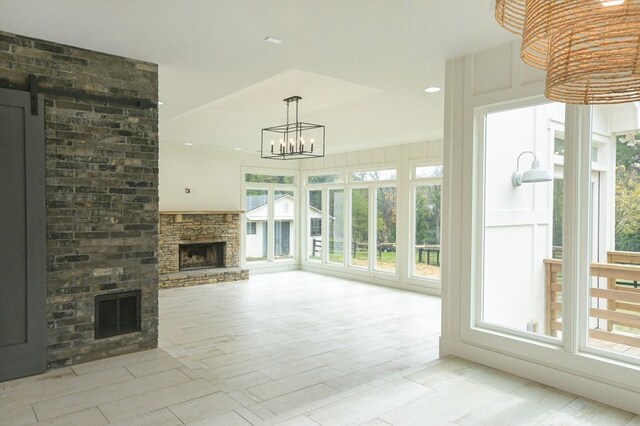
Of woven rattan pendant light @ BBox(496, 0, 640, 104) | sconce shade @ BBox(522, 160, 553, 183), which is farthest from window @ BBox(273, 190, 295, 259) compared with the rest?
woven rattan pendant light @ BBox(496, 0, 640, 104)

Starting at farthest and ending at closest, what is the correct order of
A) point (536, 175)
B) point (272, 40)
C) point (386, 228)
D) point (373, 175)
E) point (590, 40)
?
point (373, 175), point (386, 228), point (536, 175), point (272, 40), point (590, 40)

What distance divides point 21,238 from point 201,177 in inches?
244

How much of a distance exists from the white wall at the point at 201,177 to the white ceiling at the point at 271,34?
363 centimetres

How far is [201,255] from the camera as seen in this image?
1000cm

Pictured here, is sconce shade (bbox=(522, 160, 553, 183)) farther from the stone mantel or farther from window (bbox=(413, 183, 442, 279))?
the stone mantel

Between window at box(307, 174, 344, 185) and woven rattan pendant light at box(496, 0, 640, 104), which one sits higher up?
window at box(307, 174, 344, 185)

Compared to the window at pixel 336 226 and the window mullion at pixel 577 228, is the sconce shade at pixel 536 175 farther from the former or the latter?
the window at pixel 336 226

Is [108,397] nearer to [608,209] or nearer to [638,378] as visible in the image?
[638,378]

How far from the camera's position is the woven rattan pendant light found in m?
1.32

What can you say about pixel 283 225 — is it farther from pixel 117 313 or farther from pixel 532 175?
pixel 532 175

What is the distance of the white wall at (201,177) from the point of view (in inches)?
364

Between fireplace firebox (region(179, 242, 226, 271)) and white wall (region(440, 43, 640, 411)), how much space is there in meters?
6.82

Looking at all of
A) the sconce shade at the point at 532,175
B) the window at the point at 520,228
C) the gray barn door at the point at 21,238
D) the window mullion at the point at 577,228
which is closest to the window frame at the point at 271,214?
the gray barn door at the point at 21,238

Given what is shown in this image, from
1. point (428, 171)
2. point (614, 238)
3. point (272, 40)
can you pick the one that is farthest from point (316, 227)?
point (614, 238)
